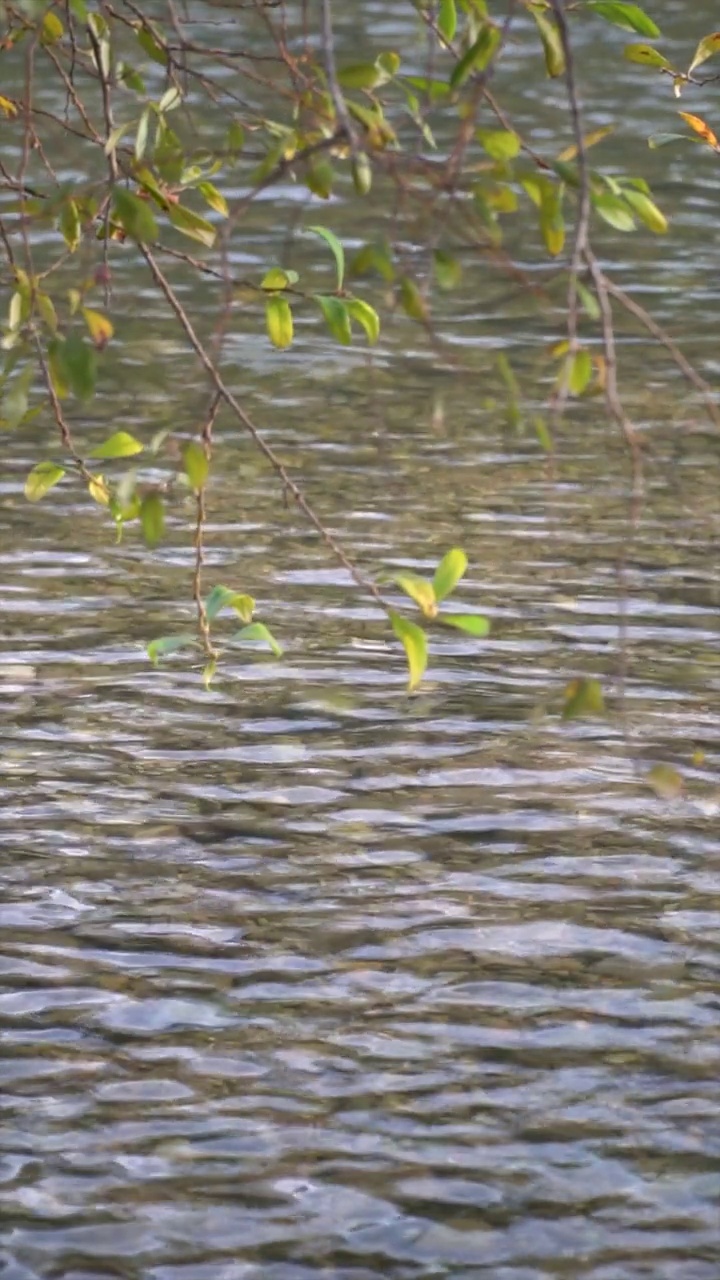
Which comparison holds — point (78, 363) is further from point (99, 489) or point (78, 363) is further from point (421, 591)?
point (99, 489)

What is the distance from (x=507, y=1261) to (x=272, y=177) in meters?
2.24

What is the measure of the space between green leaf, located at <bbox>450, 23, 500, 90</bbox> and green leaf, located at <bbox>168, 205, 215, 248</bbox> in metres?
0.90

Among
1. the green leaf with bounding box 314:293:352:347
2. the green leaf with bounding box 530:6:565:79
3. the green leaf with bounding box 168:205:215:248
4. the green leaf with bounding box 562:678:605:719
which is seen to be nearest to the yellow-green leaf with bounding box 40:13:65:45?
the green leaf with bounding box 168:205:215:248

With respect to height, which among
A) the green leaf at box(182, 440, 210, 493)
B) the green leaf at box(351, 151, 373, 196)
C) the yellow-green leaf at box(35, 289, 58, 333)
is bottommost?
the green leaf at box(182, 440, 210, 493)

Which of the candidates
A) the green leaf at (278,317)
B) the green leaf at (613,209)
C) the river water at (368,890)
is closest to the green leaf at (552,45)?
the green leaf at (613,209)

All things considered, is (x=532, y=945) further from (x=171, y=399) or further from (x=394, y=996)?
(x=171, y=399)

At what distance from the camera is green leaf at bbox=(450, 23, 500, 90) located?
3.60 m

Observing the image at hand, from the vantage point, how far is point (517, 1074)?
5.25 metres

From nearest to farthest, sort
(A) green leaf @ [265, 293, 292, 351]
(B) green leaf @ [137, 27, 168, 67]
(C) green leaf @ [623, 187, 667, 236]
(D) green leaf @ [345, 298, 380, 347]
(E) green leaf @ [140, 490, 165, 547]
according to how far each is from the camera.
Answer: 1. (C) green leaf @ [623, 187, 667, 236]
2. (E) green leaf @ [140, 490, 165, 547]
3. (D) green leaf @ [345, 298, 380, 347]
4. (A) green leaf @ [265, 293, 292, 351]
5. (B) green leaf @ [137, 27, 168, 67]

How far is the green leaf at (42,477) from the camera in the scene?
4.65 m

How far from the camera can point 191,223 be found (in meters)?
4.48

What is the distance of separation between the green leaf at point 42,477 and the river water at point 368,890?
77cm

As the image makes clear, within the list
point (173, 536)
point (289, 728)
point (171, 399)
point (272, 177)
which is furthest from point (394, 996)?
point (171, 399)

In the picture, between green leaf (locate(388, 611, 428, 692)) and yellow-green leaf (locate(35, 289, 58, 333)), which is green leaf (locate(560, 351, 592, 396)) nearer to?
green leaf (locate(388, 611, 428, 692))
